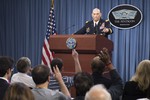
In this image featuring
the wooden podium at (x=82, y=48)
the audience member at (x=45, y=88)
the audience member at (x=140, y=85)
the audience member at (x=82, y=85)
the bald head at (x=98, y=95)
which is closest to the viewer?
the bald head at (x=98, y=95)

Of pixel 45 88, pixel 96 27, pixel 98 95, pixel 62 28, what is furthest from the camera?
pixel 62 28

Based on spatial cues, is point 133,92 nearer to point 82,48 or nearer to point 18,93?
point 18,93

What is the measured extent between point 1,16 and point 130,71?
464 centimetres

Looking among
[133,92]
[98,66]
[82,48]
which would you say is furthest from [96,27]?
[133,92]

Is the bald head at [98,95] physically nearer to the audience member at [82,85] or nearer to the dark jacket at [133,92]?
the audience member at [82,85]

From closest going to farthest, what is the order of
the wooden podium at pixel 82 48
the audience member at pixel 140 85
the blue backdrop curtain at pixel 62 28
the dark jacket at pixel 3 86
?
the dark jacket at pixel 3 86 < the audience member at pixel 140 85 < the wooden podium at pixel 82 48 < the blue backdrop curtain at pixel 62 28

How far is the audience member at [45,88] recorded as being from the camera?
2.50 metres

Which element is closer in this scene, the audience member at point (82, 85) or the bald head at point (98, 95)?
the bald head at point (98, 95)

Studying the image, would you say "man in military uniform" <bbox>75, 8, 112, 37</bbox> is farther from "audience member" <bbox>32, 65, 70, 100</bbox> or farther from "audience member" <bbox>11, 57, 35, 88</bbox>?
"audience member" <bbox>32, 65, 70, 100</bbox>

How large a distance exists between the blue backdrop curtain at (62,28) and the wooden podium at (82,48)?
97.7 inches

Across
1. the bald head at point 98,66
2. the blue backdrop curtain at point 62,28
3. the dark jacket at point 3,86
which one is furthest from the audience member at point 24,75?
the blue backdrop curtain at point 62,28

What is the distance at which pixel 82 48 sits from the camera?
5262 mm

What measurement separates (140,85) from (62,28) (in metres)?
6.14

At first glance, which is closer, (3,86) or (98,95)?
(98,95)
